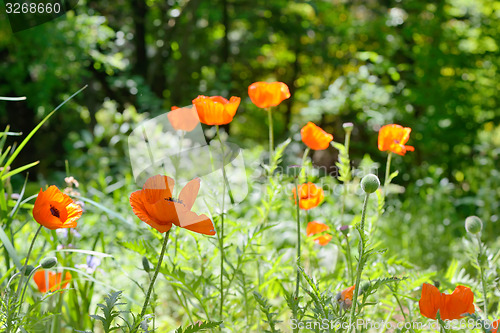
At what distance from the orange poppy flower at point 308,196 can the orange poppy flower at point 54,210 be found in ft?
1.63

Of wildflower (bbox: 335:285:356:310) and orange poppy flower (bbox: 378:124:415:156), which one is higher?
orange poppy flower (bbox: 378:124:415:156)

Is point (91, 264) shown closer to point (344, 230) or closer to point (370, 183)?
point (344, 230)

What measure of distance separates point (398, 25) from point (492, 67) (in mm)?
851

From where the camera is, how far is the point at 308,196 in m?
1.19

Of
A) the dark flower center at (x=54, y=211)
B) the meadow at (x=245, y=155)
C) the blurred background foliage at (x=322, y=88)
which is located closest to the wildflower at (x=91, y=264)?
the meadow at (x=245, y=155)

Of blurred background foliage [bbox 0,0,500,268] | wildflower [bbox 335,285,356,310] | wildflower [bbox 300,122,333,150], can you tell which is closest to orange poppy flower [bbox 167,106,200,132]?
wildflower [bbox 300,122,333,150]

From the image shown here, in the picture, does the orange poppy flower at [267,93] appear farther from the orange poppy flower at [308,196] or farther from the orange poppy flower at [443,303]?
the orange poppy flower at [443,303]

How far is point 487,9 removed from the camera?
325 centimetres

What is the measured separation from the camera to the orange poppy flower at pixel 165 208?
744 millimetres

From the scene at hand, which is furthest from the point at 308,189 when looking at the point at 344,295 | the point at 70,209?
the point at 70,209

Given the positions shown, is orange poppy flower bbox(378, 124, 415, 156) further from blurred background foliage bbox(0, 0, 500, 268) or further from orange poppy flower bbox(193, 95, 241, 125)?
blurred background foliage bbox(0, 0, 500, 268)

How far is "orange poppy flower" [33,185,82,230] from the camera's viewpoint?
0.85 metres

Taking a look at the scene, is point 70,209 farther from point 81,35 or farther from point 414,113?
point 414,113

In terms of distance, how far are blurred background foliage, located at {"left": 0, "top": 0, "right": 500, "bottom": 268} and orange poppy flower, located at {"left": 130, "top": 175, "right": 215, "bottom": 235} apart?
1.56 metres
